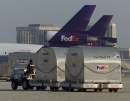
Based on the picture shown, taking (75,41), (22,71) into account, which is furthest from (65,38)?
(22,71)

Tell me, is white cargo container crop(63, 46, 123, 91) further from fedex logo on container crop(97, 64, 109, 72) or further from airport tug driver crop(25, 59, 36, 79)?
airport tug driver crop(25, 59, 36, 79)

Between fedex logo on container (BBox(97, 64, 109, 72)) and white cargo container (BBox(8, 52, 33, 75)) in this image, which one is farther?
white cargo container (BBox(8, 52, 33, 75))

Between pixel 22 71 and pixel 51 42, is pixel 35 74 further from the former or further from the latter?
pixel 51 42

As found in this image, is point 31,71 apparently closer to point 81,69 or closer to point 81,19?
point 81,69

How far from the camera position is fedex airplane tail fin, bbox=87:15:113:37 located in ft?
343

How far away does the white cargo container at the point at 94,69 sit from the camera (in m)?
37.5

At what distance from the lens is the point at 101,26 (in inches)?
4122

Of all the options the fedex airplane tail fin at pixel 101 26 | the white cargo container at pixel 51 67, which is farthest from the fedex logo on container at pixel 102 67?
the fedex airplane tail fin at pixel 101 26

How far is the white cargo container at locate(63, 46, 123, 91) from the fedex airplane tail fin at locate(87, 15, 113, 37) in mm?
65804

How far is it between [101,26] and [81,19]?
4496 mm

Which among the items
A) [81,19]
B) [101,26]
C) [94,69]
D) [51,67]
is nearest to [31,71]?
[51,67]

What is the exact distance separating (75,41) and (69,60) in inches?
2551

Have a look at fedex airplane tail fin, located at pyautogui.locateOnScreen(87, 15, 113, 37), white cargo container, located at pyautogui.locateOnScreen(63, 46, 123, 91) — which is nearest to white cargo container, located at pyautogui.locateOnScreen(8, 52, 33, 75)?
fedex airplane tail fin, located at pyautogui.locateOnScreen(87, 15, 113, 37)

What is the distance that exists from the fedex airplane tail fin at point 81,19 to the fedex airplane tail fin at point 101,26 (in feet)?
6.69
